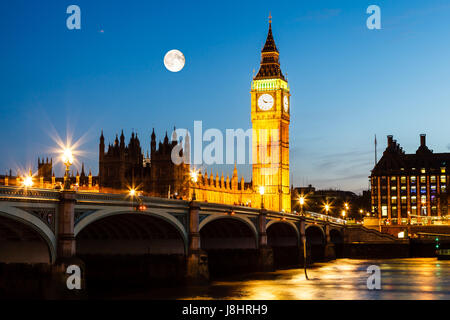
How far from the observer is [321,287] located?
189 ft

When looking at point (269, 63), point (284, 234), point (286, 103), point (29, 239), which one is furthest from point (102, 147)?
point (29, 239)

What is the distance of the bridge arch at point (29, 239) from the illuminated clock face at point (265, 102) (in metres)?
118

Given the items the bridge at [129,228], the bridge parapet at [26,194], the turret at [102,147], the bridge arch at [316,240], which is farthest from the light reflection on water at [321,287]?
the turret at [102,147]

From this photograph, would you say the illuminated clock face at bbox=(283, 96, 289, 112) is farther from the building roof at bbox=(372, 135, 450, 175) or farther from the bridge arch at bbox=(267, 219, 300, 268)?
the bridge arch at bbox=(267, 219, 300, 268)

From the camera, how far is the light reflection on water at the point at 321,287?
49719 mm

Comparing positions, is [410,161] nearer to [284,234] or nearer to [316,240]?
[316,240]

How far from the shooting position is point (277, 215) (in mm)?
79688

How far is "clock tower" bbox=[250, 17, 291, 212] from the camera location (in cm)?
15750

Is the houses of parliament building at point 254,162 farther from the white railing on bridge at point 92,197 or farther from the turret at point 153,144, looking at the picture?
the white railing on bridge at point 92,197

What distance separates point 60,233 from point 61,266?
196 cm

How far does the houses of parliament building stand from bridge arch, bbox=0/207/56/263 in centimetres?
8258

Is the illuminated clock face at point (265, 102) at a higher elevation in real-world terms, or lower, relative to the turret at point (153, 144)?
higher

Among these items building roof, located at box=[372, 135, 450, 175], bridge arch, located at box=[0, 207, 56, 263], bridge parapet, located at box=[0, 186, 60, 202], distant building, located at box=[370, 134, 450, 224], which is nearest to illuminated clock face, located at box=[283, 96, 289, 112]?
building roof, located at box=[372, 135, 450, 175]
